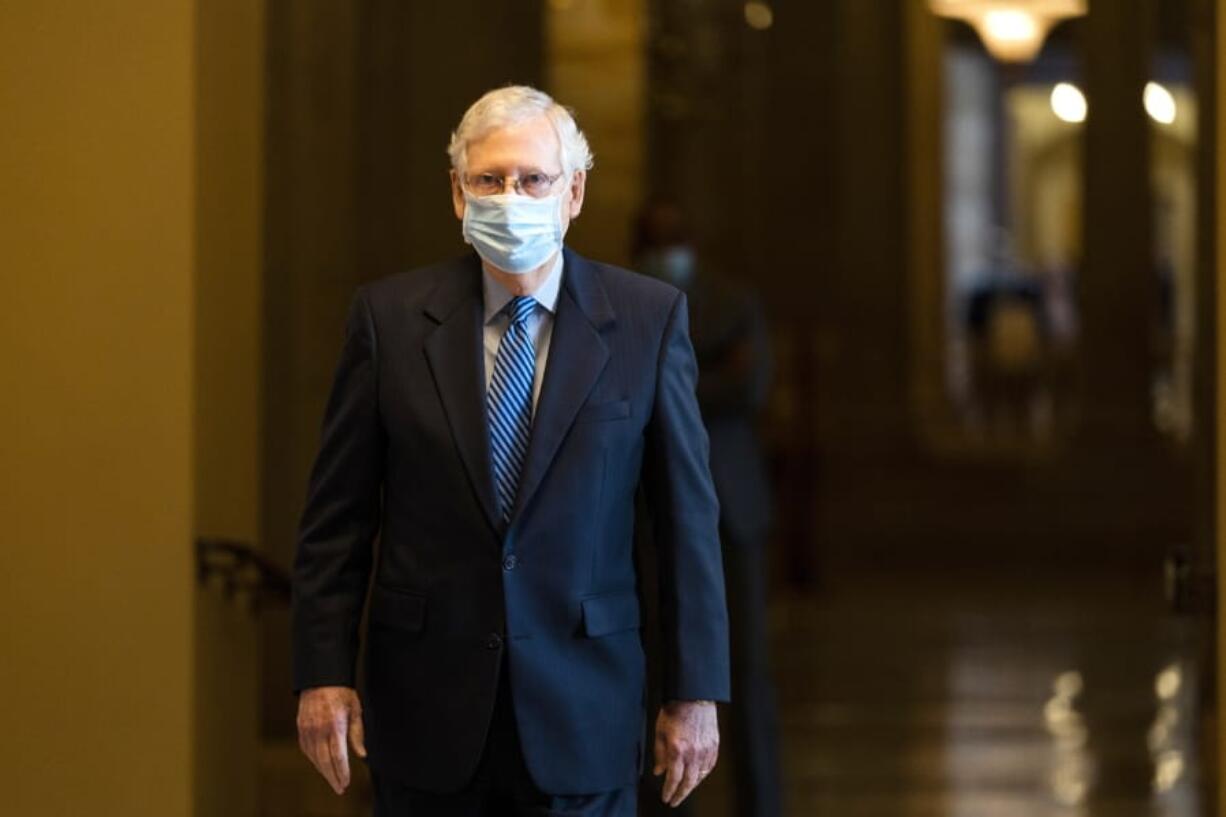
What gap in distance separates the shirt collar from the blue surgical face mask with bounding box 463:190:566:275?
103mm

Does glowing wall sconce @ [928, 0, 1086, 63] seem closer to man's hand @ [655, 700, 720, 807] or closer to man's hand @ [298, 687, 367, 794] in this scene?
man's hand @ [655, 700, 720, 807]

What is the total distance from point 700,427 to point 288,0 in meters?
4.81

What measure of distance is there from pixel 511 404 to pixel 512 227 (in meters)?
0.30

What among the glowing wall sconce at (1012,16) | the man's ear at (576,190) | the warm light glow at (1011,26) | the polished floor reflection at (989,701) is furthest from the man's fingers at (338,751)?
the warm light glow at (1011,26)

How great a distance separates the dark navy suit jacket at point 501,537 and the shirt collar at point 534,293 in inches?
0.9

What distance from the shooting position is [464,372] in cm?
405

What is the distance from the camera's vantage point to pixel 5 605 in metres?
5.48

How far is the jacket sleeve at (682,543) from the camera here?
4.10 m

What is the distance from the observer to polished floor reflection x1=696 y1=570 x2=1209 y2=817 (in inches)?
342

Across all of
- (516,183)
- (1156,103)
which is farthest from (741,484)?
(1156,103)

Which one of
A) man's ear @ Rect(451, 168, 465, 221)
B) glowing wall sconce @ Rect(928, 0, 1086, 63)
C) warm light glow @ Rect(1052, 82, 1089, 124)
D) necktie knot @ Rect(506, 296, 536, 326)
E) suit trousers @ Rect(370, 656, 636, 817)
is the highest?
warm light glow @ Rect(1052, 82, 1089, 124)

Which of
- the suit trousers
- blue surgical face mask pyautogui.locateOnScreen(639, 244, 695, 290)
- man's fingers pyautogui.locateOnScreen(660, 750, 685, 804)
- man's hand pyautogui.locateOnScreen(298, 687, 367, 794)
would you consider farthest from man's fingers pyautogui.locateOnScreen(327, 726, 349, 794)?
blue surgical face mask pyautogui.locateOnScreen(639, 244, 695, 290)

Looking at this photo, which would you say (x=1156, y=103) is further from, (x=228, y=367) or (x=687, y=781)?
(x=687, y=781)

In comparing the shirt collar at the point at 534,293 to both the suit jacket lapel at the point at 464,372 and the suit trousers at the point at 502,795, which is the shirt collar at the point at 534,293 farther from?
the suit trousers at the point at 502,795
